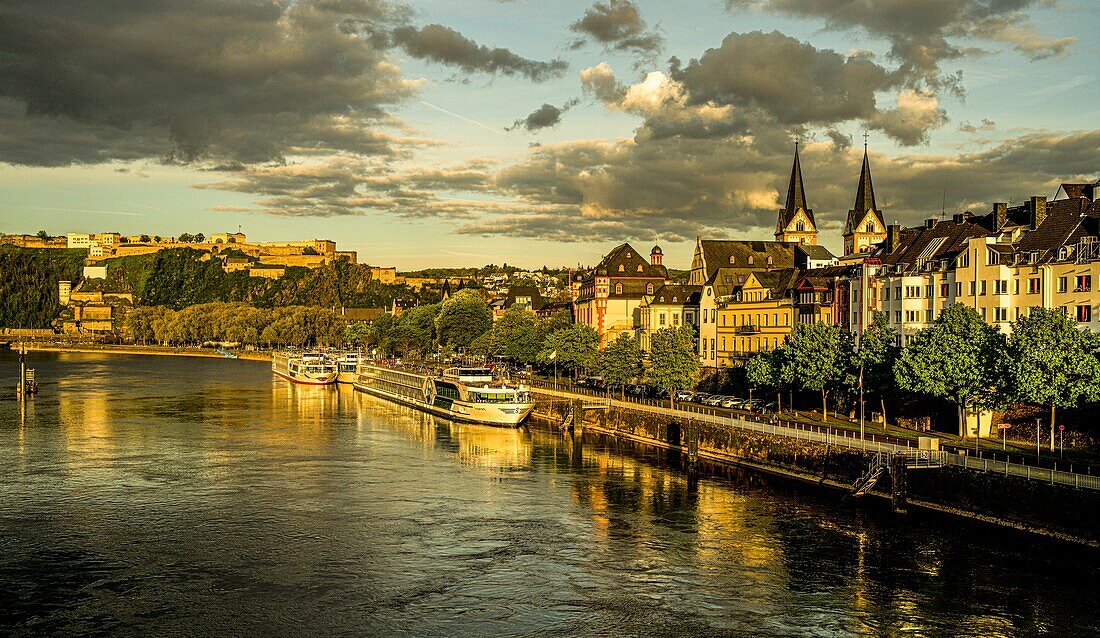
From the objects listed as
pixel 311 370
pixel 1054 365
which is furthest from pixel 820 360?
pixel 311 370

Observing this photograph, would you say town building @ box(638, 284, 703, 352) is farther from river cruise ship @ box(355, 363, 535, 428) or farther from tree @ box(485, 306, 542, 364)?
river cruise ship @ box(355, 363, 535, 428)

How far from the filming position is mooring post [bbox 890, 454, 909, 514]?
192 feet

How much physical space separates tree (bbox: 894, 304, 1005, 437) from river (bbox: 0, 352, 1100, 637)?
39.1ft

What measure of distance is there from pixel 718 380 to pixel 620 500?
50.4 meters

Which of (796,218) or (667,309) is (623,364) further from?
(796,218)

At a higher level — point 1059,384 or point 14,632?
point 1059,384

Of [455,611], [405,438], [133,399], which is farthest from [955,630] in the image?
[133,399]

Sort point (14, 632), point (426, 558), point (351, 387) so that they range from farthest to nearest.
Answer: point (351, 387) < point (426, 558) < point (14, 632)

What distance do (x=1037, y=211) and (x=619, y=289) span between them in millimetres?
85356

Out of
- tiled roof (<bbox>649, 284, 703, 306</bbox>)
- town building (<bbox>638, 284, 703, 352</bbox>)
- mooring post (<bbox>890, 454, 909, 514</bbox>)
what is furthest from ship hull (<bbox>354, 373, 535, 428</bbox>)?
mooring post (<bbox>890, 454, 909, 514</bbox>)

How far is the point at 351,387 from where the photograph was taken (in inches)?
6649

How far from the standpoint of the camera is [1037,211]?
84000 millimetres

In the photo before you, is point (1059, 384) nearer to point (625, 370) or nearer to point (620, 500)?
point (620, 500)

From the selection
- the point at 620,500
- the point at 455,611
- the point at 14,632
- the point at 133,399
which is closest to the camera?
the point at 14,632
